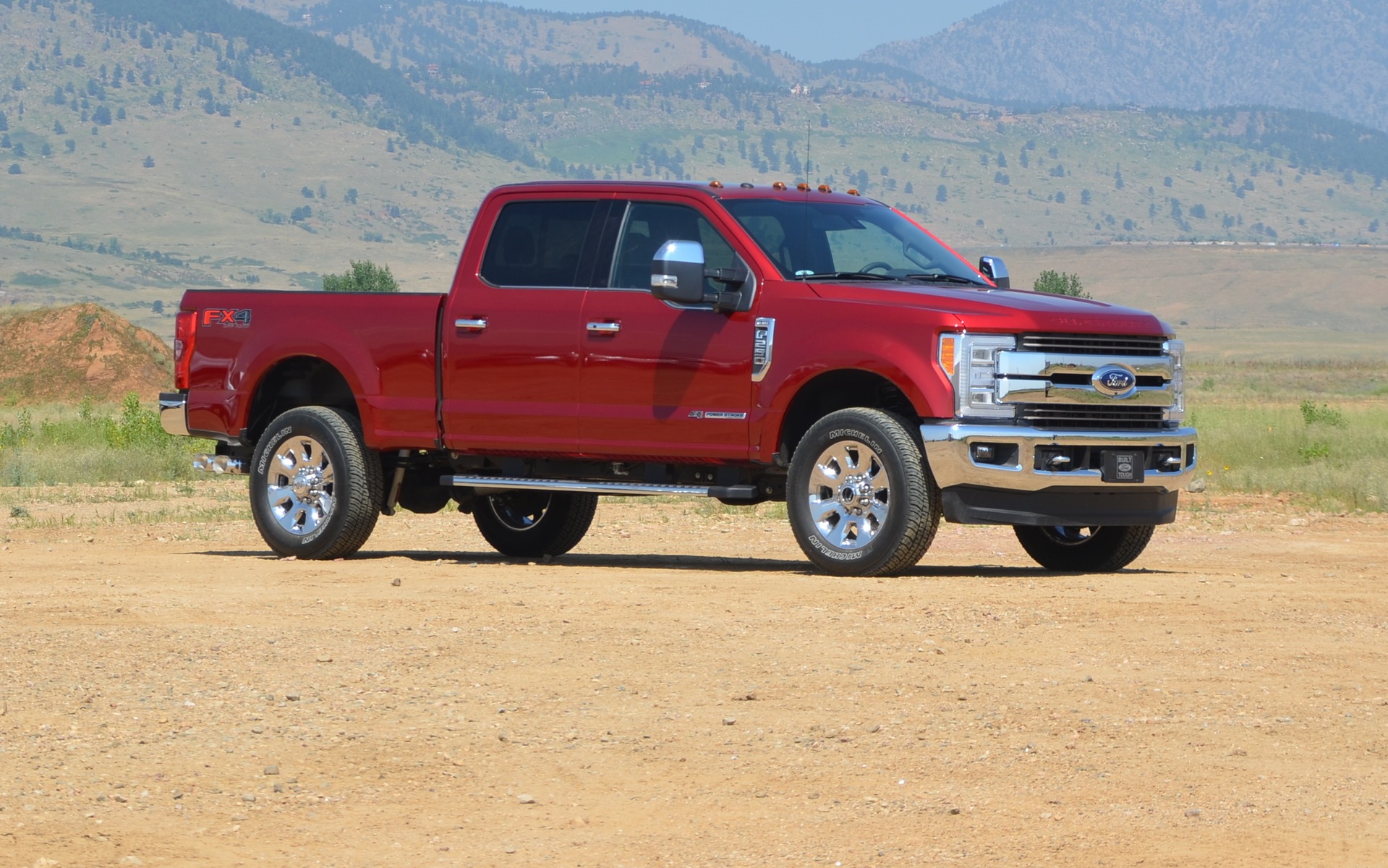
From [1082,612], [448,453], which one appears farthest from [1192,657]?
[448,453]

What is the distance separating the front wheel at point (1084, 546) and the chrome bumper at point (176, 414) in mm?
5519

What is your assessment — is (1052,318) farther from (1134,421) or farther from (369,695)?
(369,695)

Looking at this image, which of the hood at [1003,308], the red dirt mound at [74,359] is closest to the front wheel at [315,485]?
the hood at [1003,308]

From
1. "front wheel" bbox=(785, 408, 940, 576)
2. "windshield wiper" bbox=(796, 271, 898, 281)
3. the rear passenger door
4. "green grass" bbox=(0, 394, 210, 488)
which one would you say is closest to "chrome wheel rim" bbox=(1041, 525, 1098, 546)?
"front wheel" bbox=(785, 408, 940, 576)

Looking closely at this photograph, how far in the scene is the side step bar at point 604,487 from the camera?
38.4ft

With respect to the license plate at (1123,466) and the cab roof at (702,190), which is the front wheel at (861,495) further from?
the cab roof at (702,190)

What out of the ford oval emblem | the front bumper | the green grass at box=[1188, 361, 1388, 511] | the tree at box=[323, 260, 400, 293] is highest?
the tree at box=[323, 260, 400, 293]

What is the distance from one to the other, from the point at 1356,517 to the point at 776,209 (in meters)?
8.64

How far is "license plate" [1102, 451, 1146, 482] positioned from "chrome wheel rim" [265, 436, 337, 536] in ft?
16.0

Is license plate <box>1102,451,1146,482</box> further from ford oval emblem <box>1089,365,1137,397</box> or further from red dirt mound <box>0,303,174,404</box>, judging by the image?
red dirt mound <box>0,303,174,404</box>

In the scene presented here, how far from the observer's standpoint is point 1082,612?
9.82 metres

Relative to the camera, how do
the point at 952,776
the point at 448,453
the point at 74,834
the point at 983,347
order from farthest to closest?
the point at 448,453, the point at 983,347, the point at 952,776, the point at 74,834

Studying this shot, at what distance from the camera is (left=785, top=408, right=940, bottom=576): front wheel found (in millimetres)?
11016

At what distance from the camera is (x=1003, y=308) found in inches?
432
